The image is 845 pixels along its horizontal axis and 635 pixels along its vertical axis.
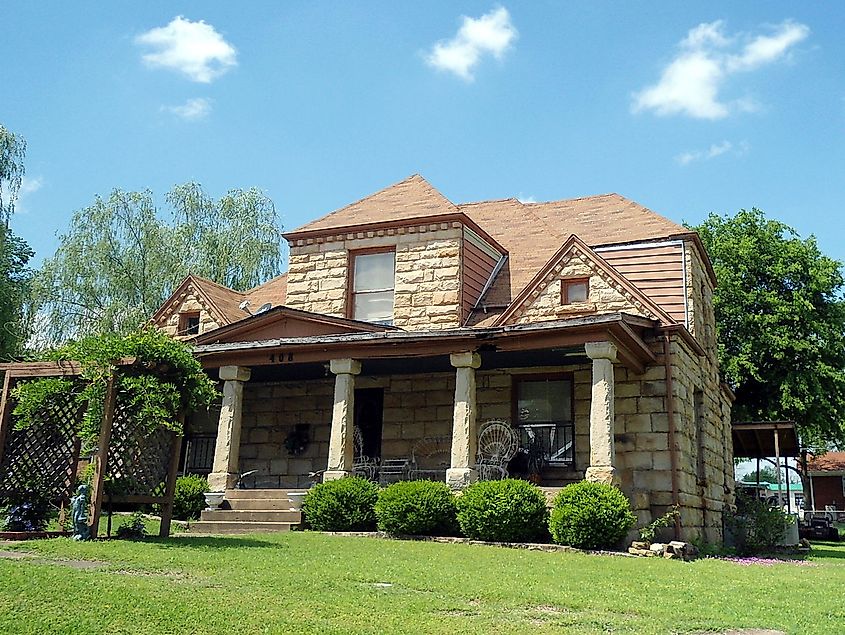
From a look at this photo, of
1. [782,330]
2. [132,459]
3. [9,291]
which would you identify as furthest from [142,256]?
[782,330]

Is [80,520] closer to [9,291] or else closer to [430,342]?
[430,342]

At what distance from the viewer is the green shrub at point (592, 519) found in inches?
468

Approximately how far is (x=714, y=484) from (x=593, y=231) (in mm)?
6096

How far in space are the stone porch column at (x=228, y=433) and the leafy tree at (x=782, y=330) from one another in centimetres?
1850

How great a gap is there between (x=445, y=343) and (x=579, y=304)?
136 inches

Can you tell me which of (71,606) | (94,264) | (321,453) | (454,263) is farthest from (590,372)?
(94,264)

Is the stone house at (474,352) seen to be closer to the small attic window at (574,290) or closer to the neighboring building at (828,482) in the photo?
the small attic window at (574,290)

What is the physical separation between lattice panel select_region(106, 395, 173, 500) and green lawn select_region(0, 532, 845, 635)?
28.1 inches

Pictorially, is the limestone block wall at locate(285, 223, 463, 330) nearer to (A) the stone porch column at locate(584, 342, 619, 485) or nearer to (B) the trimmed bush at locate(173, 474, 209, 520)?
(A) the stone porch column at locate(584, 342, 619, 485)

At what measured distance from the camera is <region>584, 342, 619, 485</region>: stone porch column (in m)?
12.9

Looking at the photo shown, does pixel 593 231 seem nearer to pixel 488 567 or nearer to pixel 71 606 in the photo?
pixel 488 567

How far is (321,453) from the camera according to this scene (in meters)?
17.9

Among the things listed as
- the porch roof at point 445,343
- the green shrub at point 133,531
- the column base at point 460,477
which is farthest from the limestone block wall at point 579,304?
the green shrub at point 133,531

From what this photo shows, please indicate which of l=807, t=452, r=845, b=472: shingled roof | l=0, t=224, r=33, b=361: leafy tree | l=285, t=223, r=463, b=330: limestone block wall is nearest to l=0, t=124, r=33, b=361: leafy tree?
l=0, t=224, r=33, b=361: leafy tree
